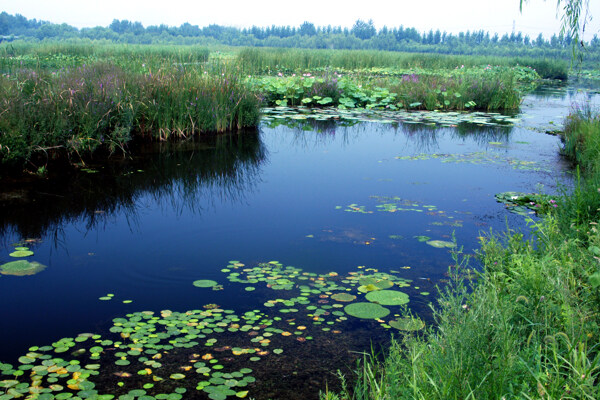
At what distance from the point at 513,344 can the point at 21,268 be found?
10.6 feet

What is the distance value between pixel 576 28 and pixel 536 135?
19.7ft

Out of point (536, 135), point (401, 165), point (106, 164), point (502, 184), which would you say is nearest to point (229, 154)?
point (106, 164)

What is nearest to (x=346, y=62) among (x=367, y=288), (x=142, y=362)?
(x=367, y=288)

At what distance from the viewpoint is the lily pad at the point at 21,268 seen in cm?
352

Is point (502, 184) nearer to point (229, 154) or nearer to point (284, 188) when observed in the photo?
point (284, 188)

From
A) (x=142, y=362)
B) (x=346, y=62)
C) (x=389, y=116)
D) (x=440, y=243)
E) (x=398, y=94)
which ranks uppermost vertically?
(x=346, y=62)

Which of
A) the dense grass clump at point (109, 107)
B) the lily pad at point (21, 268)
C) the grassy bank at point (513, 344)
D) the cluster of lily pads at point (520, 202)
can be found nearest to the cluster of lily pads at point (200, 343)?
the grassy bank at point (513, 344)

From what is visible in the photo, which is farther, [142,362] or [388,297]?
[388,297]

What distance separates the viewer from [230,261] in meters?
3.81

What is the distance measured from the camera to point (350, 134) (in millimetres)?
9672

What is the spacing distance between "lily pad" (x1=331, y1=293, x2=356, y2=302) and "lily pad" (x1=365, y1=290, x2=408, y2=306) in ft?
0.31

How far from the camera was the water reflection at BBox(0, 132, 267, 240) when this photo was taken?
15.4 ft

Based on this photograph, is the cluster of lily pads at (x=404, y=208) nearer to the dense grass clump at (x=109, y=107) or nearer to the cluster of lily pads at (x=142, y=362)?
the cluster of lily pads at (x=142, y=362)

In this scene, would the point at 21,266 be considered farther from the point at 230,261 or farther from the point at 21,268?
the point at 230,261
